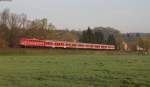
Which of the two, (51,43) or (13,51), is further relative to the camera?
(51,43)

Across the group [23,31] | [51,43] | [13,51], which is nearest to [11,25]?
[23,31]

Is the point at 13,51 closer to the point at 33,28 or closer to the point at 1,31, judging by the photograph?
the point at 1,31

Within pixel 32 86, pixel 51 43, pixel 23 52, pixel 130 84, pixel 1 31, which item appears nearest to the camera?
pixel 32 86

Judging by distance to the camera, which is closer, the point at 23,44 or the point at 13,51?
the point at 13,51

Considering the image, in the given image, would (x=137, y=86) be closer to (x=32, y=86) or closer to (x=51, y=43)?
(x=32, y=86)

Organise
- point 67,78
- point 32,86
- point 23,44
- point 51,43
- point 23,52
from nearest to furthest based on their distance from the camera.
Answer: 1. point 32,86
2. point 67,78
3. point 23,52
4. point 23,44
5. point 51,43

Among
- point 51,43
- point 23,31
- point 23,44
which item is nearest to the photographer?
point 23,44

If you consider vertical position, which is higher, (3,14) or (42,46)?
(3,14)

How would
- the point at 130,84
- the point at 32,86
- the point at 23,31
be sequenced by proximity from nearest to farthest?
the point at 32,86
the point at 130,84
the point at 23,31

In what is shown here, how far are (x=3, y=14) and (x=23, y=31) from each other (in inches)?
371

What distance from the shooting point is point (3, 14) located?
95625 millimetres

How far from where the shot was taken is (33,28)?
303ft

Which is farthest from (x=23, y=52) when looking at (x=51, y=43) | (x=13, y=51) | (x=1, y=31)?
(x=1, y=31)

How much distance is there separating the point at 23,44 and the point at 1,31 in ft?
68.3
